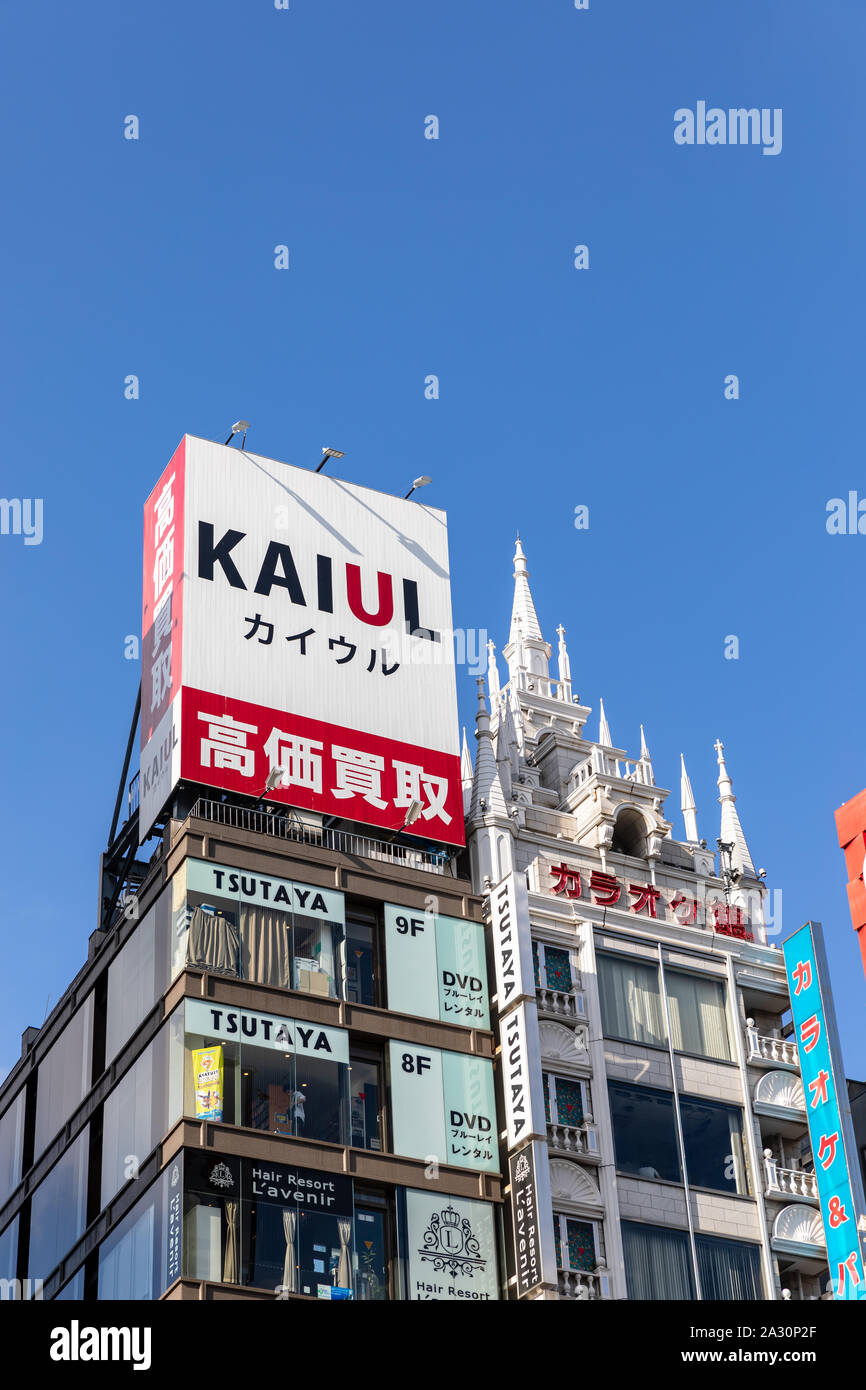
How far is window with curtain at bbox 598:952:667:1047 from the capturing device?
213 ft

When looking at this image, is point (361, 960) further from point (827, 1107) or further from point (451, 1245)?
point (827, 1107)

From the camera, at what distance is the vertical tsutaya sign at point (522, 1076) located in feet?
194

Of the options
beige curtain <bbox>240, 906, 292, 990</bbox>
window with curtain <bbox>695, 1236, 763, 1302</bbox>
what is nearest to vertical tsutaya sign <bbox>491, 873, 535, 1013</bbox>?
beige curtain <bbox>240, 906, 292, 990</bbox>

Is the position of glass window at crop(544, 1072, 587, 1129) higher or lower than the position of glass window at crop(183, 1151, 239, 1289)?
higher

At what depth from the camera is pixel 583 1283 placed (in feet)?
193

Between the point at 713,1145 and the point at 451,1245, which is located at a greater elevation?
the point at 713,1145

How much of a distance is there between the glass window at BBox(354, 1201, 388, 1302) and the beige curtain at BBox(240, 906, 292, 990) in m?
6.83

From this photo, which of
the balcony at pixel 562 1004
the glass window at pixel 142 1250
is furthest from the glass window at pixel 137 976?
the balcony at pixel 562 1004

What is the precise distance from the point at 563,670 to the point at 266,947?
24.6m

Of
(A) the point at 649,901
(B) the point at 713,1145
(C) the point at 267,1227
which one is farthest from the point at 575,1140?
(C) the point at 267,1227

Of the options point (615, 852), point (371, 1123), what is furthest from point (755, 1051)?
point (371, 1123)

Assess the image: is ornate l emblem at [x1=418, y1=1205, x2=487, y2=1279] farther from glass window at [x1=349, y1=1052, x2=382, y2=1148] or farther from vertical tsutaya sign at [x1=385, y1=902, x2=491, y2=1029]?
vertical tsutaya sign at [x1=385, y1=902, x2=491, y2=1029]

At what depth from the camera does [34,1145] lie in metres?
67.3

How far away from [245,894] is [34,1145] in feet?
44.7
